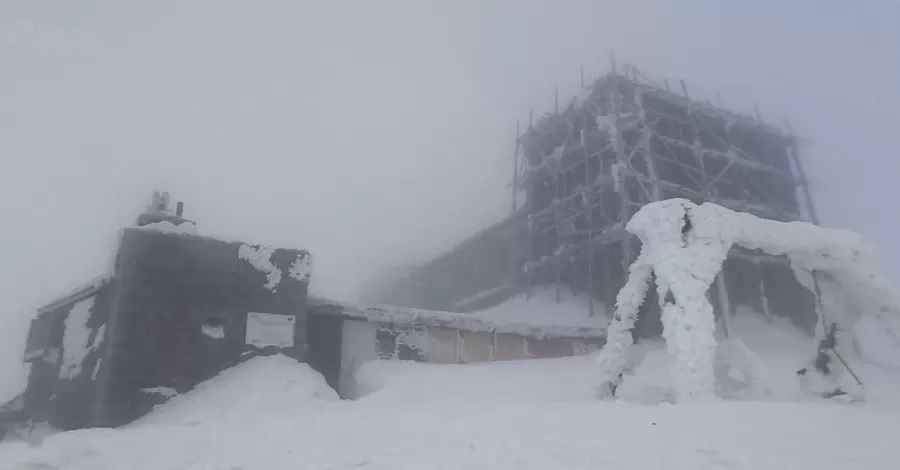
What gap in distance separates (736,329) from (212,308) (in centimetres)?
1770

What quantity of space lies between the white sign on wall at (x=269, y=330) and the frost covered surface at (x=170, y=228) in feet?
7.36

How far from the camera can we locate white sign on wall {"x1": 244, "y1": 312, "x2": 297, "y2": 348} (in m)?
13.9

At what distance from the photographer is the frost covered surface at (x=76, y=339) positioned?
563 inches

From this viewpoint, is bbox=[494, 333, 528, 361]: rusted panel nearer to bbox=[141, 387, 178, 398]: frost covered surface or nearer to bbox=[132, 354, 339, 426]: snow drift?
bbox=[132, 354, 339, 426]: snow drift

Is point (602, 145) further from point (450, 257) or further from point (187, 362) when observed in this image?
point (187, 362)

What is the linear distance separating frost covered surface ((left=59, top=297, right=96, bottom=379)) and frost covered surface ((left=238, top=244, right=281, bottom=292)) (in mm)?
3520

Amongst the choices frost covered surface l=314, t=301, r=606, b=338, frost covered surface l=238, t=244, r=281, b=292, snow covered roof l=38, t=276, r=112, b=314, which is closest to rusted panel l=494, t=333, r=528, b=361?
frost covered surface l=314, t=301, r=606, b=338

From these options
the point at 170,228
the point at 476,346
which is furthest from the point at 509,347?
the point at 170,228

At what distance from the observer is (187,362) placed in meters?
13.0

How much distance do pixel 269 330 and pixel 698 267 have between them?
29.4 ft

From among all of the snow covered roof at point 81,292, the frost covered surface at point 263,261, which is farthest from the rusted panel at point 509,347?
the snow covered roof at point 81,292

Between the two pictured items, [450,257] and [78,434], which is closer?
[78,434]

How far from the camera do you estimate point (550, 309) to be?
982 inches

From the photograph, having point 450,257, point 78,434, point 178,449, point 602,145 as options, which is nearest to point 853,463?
point 178,449
